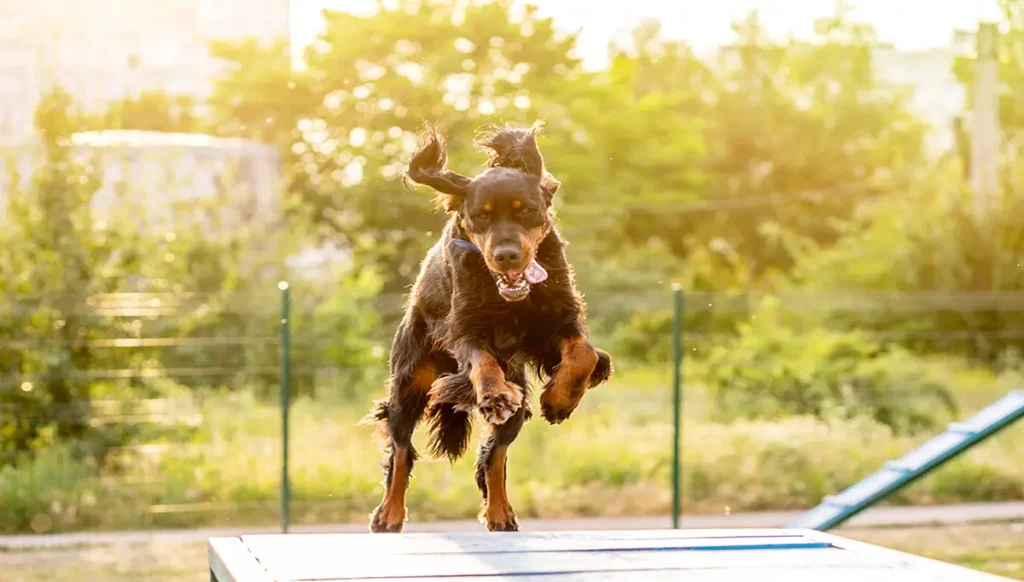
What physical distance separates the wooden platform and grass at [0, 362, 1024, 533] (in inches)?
207

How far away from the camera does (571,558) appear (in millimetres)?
3146

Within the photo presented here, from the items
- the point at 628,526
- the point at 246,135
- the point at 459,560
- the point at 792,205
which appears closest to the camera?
the point at 459,560

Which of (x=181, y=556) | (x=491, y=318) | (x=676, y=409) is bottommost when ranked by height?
(x=181, y=556)

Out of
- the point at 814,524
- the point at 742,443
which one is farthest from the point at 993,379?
the point at 814,524

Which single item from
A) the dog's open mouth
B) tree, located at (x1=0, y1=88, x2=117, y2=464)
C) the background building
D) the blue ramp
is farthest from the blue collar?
Result: the background building

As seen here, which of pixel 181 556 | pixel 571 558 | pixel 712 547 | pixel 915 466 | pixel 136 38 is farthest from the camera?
pixel 136 38

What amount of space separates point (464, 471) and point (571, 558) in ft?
20.8

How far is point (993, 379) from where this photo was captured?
11680 millimetres

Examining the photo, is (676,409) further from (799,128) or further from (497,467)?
(799,128)

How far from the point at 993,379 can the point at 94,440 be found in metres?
7.21

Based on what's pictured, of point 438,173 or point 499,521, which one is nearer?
point 438,173

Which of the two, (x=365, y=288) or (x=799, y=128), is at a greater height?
(x=799, y=128)

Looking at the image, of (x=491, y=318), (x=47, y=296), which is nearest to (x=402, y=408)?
(x=491, y=318)

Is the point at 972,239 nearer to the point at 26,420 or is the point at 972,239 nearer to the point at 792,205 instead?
the point at 26,420
